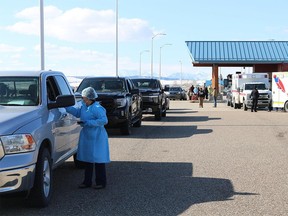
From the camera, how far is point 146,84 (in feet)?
74.5

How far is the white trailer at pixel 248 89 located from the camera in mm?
31797

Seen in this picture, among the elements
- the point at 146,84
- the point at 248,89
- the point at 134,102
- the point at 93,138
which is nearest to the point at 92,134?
the point at 93,138

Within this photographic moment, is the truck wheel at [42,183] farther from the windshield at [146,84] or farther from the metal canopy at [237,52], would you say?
the metal canopy at [237,52]

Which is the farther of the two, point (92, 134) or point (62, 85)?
point (62, 85)

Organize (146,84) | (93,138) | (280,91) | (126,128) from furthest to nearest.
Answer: (280,91) → (146,84) → (126,128) → (93,138)

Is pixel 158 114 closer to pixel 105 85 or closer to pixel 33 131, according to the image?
pixel 105 85

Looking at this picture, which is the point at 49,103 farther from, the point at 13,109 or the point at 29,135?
the point at 29,135

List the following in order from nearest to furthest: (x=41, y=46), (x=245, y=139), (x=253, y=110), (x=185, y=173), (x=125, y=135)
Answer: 1. (x=185, y=173)
2. (x=245, y=139)
3. (x=125, y=135)
4. (x=41, y=46)
5. (x=253, y=110)

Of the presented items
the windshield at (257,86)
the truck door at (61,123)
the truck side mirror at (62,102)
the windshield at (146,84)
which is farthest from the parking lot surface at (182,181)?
the windshield at (257,86)

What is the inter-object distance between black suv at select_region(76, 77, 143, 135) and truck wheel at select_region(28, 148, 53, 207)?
317 inches

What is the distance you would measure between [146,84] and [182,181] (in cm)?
1483

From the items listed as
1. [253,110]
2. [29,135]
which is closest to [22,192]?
[29,135]

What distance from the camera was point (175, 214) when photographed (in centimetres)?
598

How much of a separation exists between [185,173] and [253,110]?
23362mm
